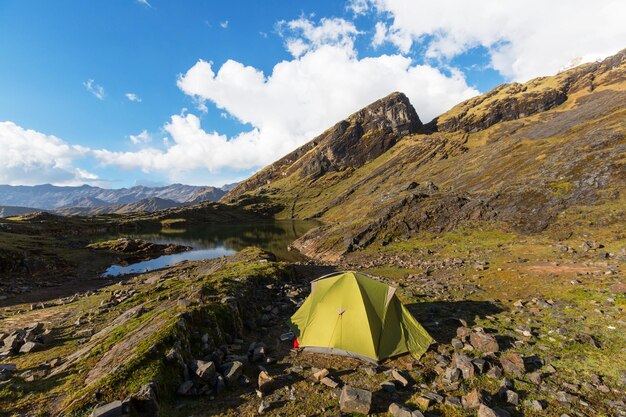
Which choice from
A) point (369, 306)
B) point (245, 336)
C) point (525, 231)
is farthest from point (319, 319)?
point (525, 231)

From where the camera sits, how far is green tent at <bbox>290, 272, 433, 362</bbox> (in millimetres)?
12945

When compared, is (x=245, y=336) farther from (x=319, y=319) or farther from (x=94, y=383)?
→ (x=94, y=383)

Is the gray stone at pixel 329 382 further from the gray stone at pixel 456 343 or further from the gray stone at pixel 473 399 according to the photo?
the gray stone at pixel 456 343

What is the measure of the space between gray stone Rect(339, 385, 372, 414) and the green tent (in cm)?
316

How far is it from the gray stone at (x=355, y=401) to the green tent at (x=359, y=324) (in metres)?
3.16

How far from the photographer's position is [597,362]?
455 inches

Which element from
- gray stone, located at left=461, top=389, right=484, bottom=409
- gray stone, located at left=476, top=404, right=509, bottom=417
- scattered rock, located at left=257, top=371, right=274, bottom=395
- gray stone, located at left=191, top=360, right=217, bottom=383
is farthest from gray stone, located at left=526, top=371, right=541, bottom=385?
gray stone, located at left=191, top=360, right=217, bottom=383

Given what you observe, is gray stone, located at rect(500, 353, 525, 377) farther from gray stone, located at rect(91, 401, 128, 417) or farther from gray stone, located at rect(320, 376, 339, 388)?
gray stone, located at rect(91, 401, 128, 417)

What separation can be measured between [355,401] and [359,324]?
4.42 meters

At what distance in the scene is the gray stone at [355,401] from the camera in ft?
29.3

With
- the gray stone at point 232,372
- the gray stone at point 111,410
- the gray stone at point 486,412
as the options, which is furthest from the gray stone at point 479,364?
the gray stone at point 111,410

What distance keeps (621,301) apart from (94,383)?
979 inches

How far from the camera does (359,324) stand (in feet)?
44.0

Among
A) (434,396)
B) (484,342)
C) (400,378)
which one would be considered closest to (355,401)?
(400,378)
